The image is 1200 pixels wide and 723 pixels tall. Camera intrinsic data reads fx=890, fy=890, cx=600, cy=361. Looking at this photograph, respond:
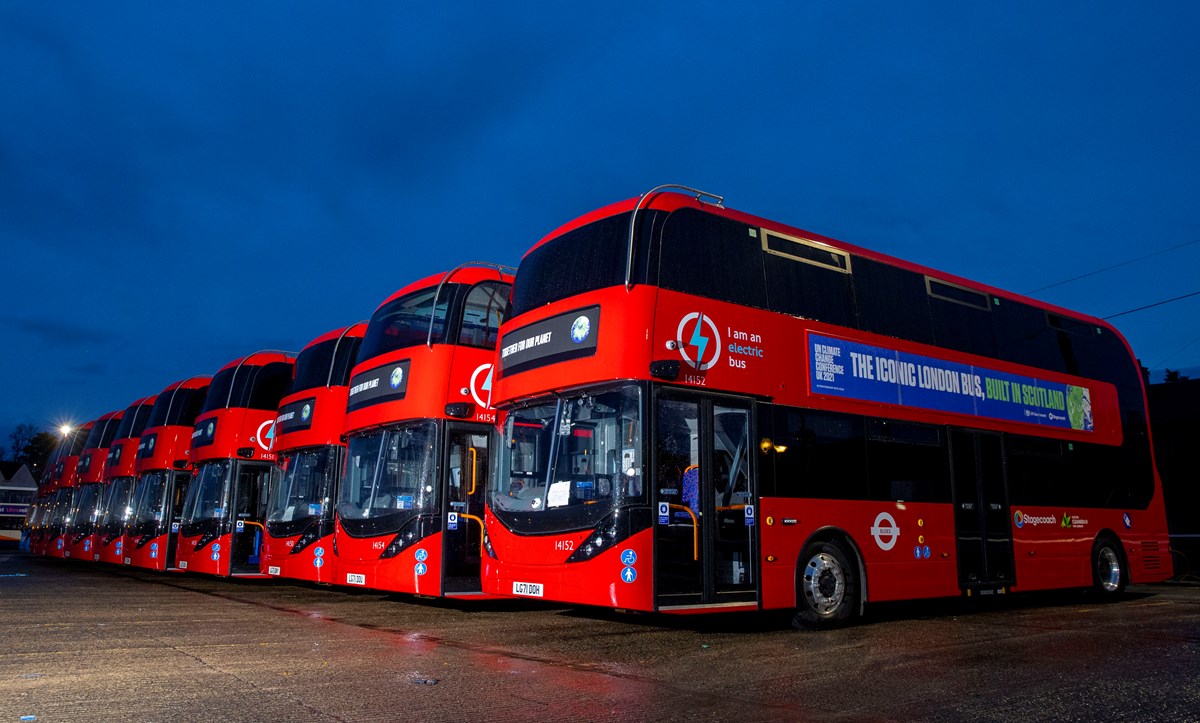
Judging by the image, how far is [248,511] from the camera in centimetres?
1739

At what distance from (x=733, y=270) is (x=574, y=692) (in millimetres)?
5255

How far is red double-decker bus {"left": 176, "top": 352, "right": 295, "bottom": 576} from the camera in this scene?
17.3 metres

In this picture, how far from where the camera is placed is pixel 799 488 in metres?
9.59

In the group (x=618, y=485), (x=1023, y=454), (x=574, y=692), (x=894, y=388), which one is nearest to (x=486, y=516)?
(x=618, y=485)

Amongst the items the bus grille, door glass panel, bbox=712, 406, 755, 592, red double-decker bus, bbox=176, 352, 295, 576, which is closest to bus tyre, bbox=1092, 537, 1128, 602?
the bus grille

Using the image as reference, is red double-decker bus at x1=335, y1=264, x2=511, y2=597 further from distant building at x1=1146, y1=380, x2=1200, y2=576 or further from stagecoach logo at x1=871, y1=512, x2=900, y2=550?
distant building at x1=1146, y1=380, x2=1200, y2=576

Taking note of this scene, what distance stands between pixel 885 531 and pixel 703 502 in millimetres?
2963

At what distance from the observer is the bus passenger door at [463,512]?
11531 millimetres

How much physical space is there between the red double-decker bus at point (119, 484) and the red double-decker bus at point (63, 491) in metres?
4.39

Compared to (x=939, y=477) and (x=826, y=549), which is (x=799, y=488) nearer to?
(x=826, y=549)

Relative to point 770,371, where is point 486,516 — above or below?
below

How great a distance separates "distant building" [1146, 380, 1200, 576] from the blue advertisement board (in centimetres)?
1077

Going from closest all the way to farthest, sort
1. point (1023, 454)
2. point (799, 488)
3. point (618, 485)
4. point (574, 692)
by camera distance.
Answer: point (574, 692), point (618, 485), point (799, 488), point (1023, 454)

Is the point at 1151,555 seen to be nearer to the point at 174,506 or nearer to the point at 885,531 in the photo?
the point at 885,531
